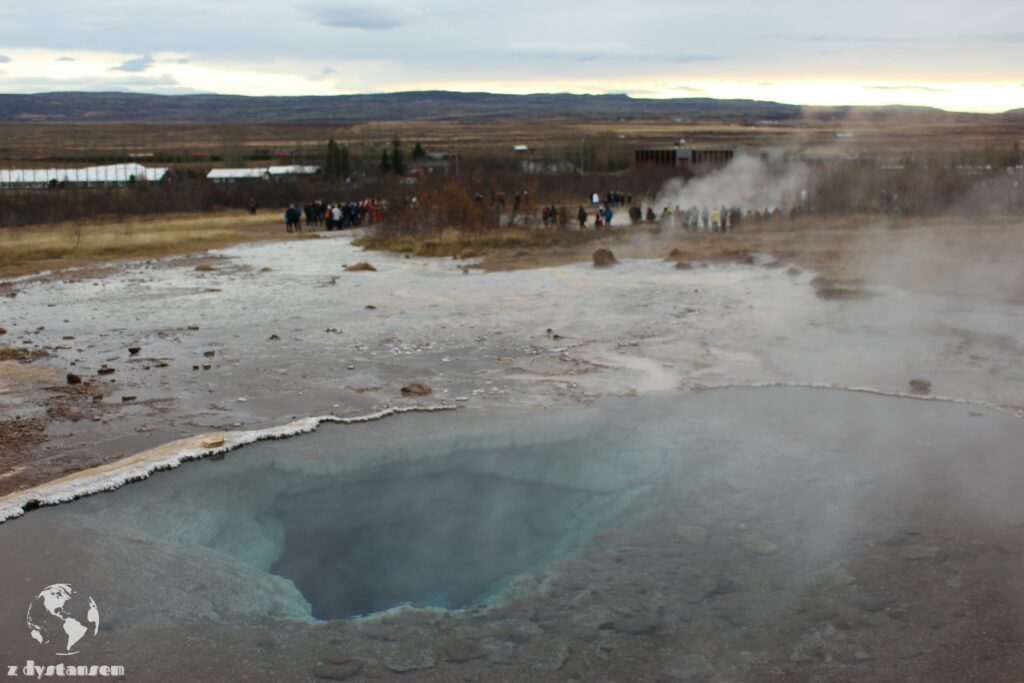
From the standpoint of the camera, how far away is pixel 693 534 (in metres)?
6.27

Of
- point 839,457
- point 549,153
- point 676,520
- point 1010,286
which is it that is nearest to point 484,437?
point 676,520

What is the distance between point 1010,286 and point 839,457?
28.8 feet

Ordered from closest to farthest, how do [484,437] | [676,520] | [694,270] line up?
[676,520]
[484,437]
[694,270]

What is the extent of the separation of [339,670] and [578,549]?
1943 millimetres

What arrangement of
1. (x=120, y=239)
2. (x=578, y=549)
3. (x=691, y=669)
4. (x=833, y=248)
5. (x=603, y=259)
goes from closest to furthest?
(x=691, y=669) → (x=578, y=549) → (x=603, y=259) → (x=833, y=248) → (x=120, y=239)

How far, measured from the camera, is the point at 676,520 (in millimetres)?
6508

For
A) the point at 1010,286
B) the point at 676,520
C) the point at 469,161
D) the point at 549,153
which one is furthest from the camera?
the point at 549,153

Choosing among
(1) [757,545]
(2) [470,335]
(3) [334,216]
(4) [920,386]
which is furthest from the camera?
(3) [334,216]

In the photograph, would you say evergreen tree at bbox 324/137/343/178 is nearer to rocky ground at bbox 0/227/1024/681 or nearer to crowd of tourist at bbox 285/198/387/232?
crowd of tourist at bbox 285/198/387/232

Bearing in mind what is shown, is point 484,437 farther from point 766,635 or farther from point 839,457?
point 766,635

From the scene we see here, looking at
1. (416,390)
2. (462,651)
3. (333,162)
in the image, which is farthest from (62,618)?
(333,162)

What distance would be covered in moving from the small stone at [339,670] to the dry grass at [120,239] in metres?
17.6

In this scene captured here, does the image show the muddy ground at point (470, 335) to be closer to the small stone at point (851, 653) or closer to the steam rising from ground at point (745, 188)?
the small stone at point (851, 653)
